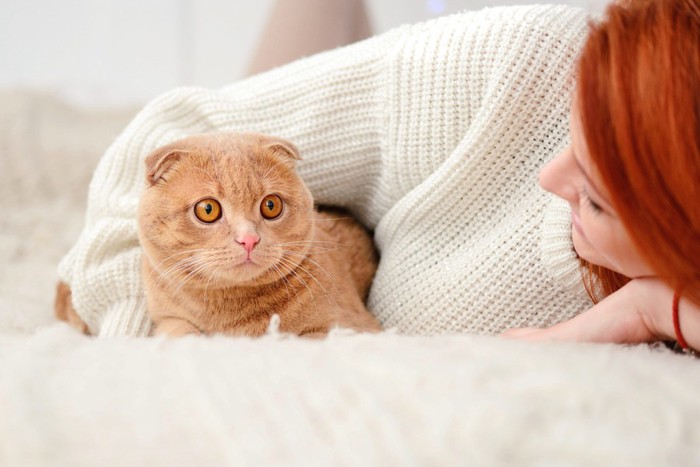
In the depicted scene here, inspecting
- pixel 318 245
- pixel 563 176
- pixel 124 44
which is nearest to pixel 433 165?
pixel 318 245

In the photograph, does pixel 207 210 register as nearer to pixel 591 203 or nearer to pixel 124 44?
pixel 591 203

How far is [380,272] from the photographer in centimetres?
133

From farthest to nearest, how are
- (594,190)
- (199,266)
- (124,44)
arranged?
(124,44) → (199,266) → (594,190)

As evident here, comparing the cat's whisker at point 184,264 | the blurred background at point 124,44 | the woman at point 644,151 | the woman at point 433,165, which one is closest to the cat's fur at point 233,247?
the cat's whisker at point 184,264

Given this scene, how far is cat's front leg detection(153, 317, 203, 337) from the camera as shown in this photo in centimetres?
105

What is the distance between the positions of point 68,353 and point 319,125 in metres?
0.68

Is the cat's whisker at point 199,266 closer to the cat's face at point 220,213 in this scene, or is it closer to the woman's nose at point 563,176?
the cat's face at point 220,213

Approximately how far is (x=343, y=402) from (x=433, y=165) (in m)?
0.66

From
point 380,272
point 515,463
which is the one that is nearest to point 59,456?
point 515,463

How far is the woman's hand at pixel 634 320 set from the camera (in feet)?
2.68

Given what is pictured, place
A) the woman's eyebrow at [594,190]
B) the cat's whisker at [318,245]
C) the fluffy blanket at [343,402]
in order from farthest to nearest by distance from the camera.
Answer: the cat's whisker at [318,245], the woman's eyebrow at [594,190], the fluffy blanket at [343,402]

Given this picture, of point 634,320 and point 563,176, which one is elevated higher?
point 563,176

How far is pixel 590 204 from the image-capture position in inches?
30.8

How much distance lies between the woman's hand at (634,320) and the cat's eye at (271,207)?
445 mm
